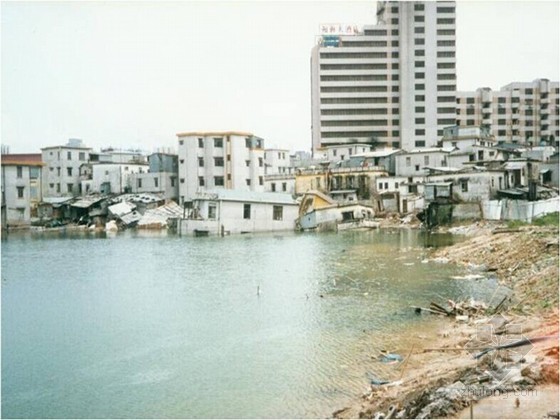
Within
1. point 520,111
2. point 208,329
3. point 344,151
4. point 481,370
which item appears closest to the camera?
point 481,370

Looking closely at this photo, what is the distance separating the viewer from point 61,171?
7206 cm

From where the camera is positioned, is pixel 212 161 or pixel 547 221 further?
pixel 212 161

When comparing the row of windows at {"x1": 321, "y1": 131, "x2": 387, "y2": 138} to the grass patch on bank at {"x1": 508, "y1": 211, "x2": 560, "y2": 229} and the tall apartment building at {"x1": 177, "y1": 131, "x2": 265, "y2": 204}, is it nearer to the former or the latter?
the tall apartment building at {"x1": 177, "y1": 131, "x2": 265, "y2": 204}

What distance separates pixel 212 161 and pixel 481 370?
53.8m

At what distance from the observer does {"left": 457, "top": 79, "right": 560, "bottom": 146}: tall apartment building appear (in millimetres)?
88938

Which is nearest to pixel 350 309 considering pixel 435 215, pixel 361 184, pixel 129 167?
pixel 435 215

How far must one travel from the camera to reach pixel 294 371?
1299 centimetres

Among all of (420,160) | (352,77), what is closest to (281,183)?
(420,160)

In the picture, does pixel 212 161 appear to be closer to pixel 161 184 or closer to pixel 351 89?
pixel 161 184

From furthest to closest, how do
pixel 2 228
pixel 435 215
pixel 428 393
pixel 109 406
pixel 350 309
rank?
1. pixel 2 228
2. pixel 435 215
3. pixel 350 309
4. pixel 109 406
5. pixel 428 393

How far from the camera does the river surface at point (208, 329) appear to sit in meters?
11.8

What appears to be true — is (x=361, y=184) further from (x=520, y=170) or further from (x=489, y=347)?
(x=489, y=347)

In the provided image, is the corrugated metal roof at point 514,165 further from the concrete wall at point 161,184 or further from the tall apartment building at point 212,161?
the concrete wall at point 161,184

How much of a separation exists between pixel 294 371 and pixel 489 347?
4425 mm
